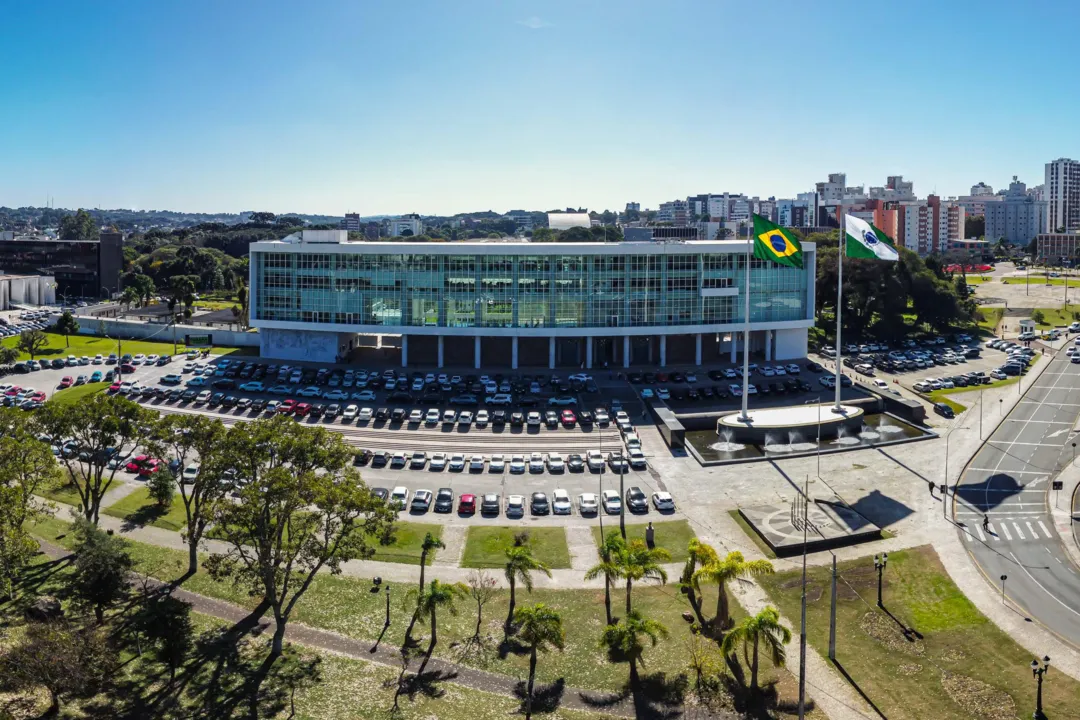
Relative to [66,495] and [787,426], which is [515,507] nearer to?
[787,426]

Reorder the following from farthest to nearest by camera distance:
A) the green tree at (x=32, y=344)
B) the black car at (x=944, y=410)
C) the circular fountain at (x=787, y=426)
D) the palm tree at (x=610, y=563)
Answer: the green tree at (x=32, y=344) < the black car at (x=944, y=410) < the circular fountain at (x=787, y=426) < the palm tree at (x=610, y=563)

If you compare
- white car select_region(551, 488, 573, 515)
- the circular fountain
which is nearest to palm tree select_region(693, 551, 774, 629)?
white car select_region(551, 488, 573, 515)

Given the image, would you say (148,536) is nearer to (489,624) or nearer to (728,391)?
(489,624)

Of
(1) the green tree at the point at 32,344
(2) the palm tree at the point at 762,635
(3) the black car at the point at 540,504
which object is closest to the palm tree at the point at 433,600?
(2) the palm tree at the point at 762,635

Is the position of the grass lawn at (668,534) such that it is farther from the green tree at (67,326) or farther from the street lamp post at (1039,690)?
the green tree at (67,326)

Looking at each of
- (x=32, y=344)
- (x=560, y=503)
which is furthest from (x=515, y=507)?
(x=32, y=344)

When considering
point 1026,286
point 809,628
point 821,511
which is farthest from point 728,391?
point 1026,286
